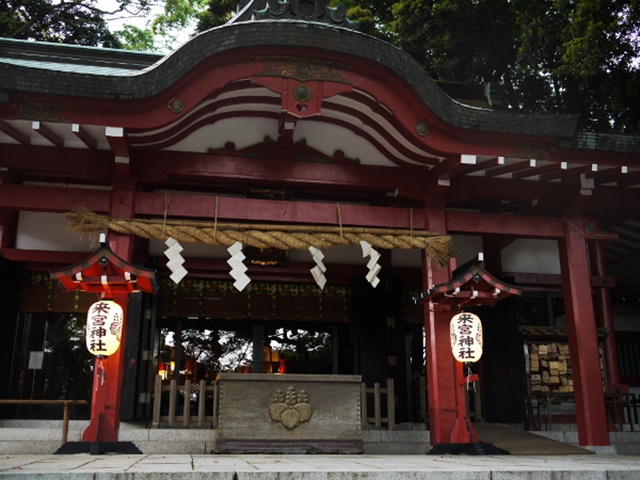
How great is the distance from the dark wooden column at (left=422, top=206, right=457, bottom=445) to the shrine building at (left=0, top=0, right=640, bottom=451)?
1.1 inches

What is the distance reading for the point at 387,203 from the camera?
380 inches

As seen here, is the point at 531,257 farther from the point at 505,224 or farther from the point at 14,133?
the point at 14,133

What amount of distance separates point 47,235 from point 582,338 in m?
7.88

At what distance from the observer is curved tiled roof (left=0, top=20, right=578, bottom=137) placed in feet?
22.6

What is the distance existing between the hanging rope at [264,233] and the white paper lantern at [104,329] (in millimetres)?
1036

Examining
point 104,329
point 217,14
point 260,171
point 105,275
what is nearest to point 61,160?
point 105,275

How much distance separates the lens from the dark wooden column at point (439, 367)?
302 inches

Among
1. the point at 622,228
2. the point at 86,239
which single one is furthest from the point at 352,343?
the point at 622,228

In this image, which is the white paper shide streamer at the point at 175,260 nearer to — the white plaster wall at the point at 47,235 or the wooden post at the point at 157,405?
the wooden post at the point at 157,405

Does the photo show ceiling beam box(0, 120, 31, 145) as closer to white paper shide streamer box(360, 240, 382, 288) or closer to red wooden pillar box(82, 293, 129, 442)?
red wooden pillar box(82, 293, 129, 442)

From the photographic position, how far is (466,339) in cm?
746

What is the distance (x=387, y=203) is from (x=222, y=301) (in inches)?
124

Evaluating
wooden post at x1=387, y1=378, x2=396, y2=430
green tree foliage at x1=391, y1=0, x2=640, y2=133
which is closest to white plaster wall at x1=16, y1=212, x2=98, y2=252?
wooden post at x1=387, y1=378, x2=396, y2=430

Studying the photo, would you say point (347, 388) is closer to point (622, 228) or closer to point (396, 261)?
point (396, 261)
